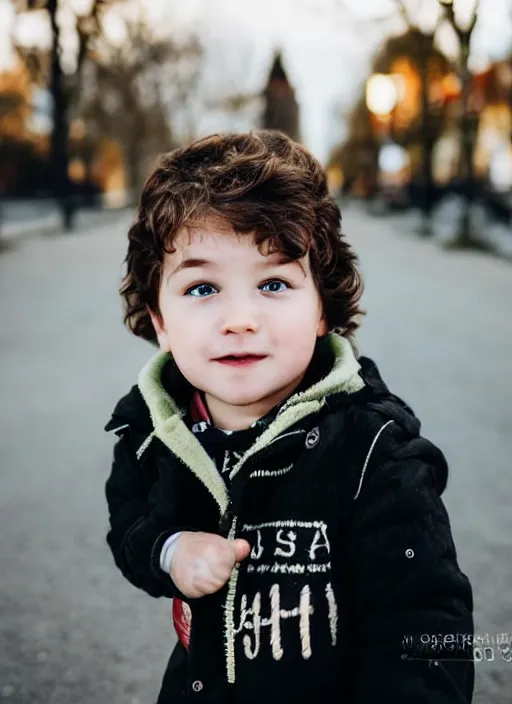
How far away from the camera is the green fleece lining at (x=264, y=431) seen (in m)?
1.49

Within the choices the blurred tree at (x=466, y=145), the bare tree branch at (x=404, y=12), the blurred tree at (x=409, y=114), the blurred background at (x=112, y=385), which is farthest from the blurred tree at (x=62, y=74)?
the blurred tree at (x=466, y=145)

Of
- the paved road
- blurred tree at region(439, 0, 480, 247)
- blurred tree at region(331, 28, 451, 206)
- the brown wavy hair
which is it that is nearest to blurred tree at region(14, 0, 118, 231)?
blurred tree at region(331, 28, 451, 206)

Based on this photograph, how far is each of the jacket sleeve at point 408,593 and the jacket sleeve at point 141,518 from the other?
333 millimetres

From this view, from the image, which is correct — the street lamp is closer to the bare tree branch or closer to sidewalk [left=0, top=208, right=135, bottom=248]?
the bare tree branch

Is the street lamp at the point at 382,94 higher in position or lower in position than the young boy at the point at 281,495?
lower

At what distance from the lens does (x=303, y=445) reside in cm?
149

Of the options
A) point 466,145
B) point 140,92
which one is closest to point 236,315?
point 466,145

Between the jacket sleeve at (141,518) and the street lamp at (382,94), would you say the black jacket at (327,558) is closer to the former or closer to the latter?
the jacket sleeve at (141,518)

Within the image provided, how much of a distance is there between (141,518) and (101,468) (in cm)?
255

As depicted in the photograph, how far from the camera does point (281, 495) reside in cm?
149

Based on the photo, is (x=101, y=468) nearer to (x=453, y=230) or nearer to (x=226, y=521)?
(x=226, y=521)

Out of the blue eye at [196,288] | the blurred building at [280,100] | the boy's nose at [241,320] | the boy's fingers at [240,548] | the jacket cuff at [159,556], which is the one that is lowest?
the blurred building at [280,100]

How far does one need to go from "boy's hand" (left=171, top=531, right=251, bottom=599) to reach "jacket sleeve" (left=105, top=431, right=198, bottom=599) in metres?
0.04

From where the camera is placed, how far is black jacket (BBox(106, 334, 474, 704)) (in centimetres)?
138
